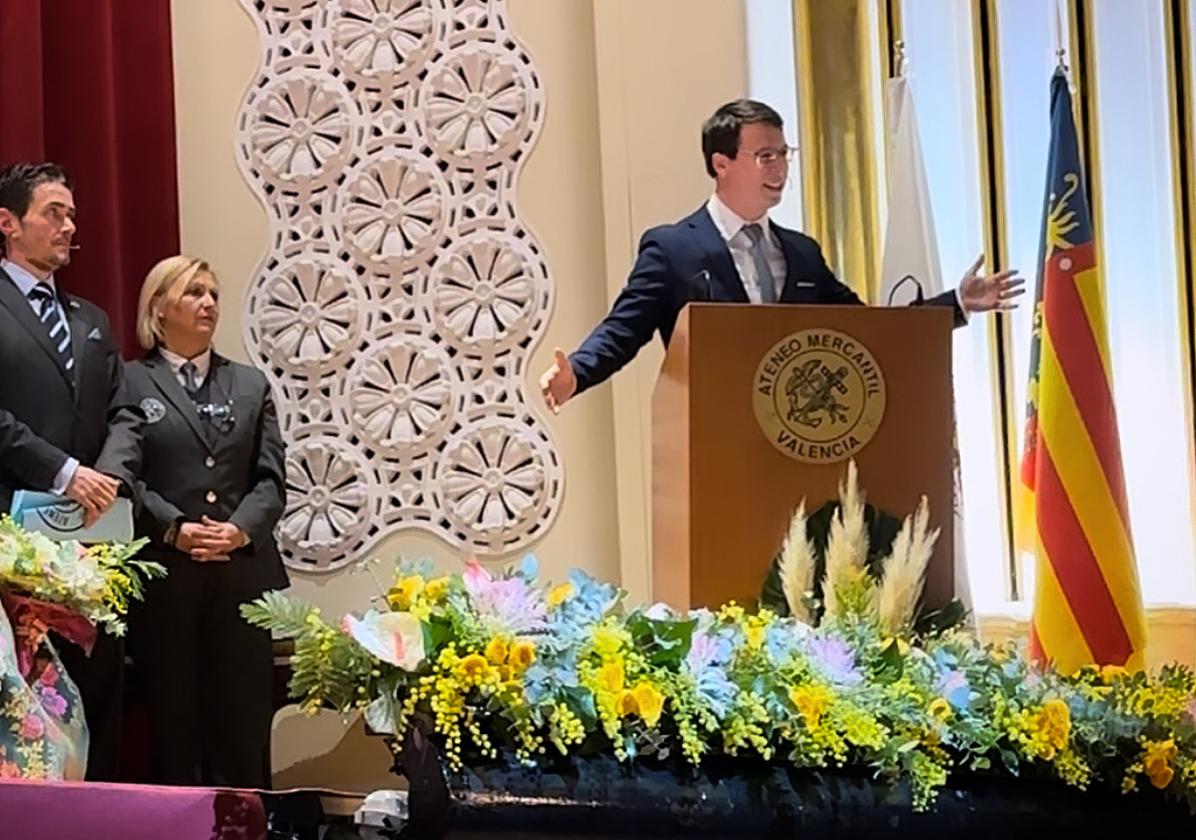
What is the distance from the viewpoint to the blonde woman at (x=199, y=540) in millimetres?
3270

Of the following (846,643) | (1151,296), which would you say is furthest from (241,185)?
(846,643)

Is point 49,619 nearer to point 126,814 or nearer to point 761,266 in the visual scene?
point 126,814

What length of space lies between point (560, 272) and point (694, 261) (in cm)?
135

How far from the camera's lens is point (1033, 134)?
12.8ft

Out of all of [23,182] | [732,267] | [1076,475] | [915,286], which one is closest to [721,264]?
[732,267]

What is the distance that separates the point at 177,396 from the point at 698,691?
2.25 metres

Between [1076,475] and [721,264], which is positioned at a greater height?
[721,264]

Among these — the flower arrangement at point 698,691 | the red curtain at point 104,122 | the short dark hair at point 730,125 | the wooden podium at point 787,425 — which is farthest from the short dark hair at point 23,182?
the flower arrangement at point 698,691

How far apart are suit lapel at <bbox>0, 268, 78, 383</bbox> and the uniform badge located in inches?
7.5

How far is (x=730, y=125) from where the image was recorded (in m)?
2.81

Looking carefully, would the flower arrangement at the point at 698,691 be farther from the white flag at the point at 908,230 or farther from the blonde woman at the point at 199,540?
the blonde woman at the point at 199,540

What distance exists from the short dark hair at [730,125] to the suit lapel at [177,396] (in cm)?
132

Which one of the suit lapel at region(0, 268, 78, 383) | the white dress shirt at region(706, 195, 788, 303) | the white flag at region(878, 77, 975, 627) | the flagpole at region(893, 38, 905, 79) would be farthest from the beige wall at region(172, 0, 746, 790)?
the white dress shirt at region(706, 195, 788, 303)

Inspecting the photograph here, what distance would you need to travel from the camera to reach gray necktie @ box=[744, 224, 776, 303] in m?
2.70
